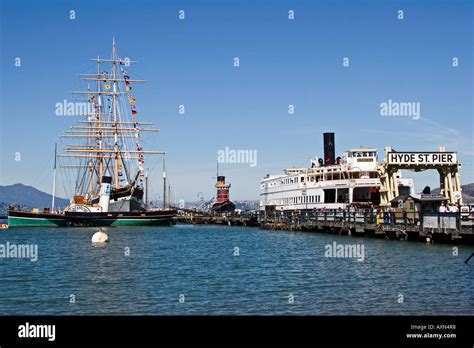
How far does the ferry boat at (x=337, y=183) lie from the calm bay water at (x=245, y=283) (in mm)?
37195

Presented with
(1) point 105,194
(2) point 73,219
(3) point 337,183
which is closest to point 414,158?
(3) point 337,183

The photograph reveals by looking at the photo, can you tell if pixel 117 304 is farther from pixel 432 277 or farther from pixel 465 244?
pixel 465 244

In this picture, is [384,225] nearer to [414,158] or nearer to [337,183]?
[414,158]

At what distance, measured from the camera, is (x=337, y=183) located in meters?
83.8

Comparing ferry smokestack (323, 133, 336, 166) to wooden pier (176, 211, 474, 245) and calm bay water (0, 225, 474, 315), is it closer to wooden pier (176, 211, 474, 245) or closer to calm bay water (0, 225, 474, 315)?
wooden pier (176, 211, 474, 245)

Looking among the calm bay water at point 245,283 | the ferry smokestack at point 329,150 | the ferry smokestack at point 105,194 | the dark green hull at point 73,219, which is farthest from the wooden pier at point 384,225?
the ferry smokestack at point 105,194

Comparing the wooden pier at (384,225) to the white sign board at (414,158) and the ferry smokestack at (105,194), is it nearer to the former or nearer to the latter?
the white sign board at (414,158)

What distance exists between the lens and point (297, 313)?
20.6 m

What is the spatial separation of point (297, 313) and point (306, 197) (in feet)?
240

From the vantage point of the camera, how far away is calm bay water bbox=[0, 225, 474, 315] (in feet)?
71.2

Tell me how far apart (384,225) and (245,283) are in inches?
982

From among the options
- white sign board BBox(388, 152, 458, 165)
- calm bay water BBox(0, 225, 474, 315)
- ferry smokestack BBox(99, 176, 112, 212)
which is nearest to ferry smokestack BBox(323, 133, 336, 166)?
ferry smokestack BBox(99, 176, 112, 212)

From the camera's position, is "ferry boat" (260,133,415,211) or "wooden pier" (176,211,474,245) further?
"ferry boat" (260,133,415,211)
